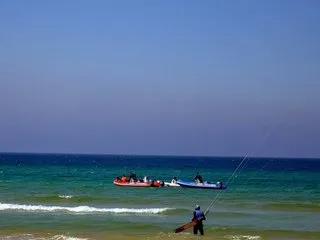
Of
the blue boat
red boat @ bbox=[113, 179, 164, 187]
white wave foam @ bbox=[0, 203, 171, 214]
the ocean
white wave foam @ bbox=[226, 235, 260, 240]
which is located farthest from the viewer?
red boat @ bbox=[113, 179, 164, 187]

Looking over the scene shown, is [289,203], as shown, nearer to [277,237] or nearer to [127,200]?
[127,200]

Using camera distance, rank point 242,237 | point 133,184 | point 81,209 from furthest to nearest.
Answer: point 133,184, point 81,209, point 242,237

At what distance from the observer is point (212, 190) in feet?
164

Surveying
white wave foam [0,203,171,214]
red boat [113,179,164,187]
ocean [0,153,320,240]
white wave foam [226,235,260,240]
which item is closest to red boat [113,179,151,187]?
red boat [113,179,164,187]

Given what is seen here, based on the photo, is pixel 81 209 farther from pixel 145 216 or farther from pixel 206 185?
pixel 206 185

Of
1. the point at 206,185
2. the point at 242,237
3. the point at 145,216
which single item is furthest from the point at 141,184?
the point at 242,237

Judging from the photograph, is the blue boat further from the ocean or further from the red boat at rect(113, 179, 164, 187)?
the ocean

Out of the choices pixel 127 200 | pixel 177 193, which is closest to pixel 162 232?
pixel 127 200

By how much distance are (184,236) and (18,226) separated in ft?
25.2

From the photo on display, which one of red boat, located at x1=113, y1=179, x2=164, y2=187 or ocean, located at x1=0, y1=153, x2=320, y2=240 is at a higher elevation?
red boat, located at x1=113, y1=179, x2=164, y2=187

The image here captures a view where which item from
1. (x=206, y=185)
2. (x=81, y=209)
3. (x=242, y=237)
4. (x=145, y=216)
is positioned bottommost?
(x=242, y=237)

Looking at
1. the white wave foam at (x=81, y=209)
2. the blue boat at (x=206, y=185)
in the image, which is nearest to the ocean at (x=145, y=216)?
the white wave foam at (x=81, y=209)

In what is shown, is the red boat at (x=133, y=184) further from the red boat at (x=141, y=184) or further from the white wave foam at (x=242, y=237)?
the white wave foam at (x=242, y=237)

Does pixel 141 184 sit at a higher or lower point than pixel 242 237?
higher
